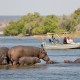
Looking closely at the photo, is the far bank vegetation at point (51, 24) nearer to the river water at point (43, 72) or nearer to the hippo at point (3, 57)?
the hippo at point (3, 57)

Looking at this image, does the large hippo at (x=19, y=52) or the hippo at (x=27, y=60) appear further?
the large hippo at (x=19, y=52)

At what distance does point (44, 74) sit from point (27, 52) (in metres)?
6.01

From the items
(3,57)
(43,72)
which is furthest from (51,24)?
(43,72)

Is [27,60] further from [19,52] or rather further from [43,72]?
[43,72]

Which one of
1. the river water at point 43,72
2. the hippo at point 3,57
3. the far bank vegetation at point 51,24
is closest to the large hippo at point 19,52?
the hippo at point 3,57

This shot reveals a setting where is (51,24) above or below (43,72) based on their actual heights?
above

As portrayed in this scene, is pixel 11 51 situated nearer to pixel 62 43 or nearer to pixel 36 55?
pixel 36 55

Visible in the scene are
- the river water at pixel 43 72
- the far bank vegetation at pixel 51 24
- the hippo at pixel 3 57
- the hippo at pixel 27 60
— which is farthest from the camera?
the far bank vegetation at pixel 51 24

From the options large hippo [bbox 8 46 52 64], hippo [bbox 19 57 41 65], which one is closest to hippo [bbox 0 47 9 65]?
large hippo [bbox 8 46 52 64]

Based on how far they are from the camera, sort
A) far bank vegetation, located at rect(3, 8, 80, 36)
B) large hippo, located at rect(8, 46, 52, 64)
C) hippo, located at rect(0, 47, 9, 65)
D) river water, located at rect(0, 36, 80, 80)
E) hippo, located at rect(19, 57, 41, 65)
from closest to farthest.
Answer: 1. river water, located at rect(0, 36, 80, 80)
2. hippo, located at rect(19, 57, 41, 65)
3. large hippo, located at rect(8, 46, 52, 64)
4. hippo, located at rect(0, 47, 9, 65)
5. far bank vegetation, located at rect(3, 8, 80, 36)

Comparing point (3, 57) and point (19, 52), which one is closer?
point (19, 52)

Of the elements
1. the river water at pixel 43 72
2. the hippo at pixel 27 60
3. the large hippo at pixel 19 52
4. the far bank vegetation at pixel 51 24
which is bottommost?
the river water at pixel 43 72

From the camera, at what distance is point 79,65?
4375 cm

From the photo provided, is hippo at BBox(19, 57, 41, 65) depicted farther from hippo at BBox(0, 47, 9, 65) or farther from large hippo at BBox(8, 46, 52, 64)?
hippo at BBox(0, 47, 9, 65)
